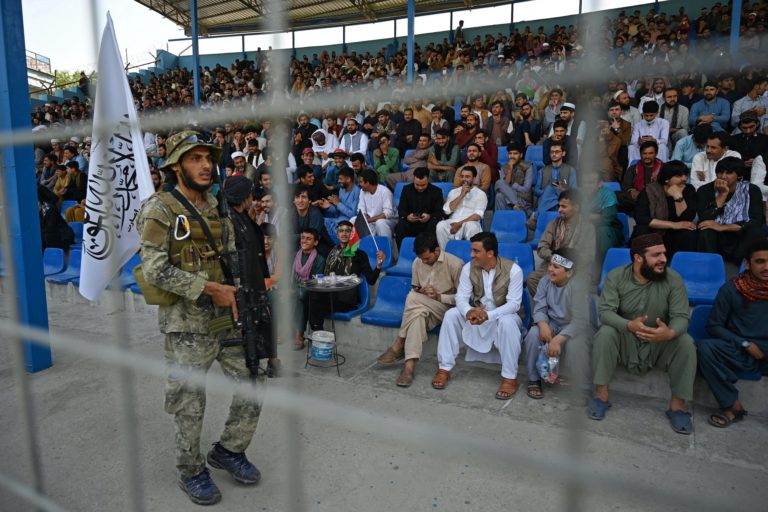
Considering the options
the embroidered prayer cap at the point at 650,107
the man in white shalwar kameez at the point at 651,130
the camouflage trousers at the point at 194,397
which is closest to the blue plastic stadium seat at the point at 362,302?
the camouflage trousers at the point at 194,397

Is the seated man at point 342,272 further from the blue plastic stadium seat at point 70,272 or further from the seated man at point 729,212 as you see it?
the blue plastic stadium seat at point 70,272

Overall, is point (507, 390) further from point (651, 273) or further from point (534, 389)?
point (651, 273)

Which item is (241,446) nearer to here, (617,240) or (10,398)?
(10,398)

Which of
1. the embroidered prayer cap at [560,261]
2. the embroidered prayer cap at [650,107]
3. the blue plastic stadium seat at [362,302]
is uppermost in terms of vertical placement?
the embroidered prayer cap at [650,107]

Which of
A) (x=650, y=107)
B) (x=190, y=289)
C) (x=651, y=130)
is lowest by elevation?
(x=190, y=289)

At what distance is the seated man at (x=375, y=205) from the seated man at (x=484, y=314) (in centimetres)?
190

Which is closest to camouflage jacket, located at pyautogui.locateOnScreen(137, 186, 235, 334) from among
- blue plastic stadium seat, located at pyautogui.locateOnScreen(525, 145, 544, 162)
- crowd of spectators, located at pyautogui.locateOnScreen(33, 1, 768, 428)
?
crowd of spectators, located at pyautogui.locateOnScreen(33, 1, 768, 428)

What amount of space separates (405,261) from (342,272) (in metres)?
0.82

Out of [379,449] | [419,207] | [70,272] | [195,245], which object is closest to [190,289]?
[195,245]

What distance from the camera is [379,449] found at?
9.16ft

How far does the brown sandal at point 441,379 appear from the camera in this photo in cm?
365

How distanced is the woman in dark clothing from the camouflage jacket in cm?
356

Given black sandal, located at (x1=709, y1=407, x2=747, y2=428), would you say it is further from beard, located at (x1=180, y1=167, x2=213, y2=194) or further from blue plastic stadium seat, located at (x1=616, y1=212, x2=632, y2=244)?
beard, located at (x1=180, y1=167, x2=213, y2=194)

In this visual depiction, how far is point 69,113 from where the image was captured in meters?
12.9
